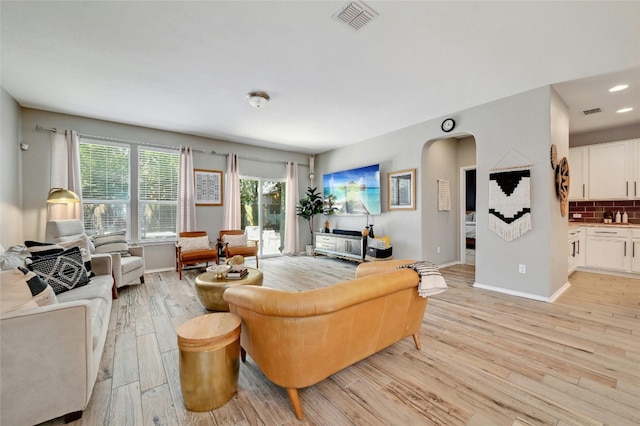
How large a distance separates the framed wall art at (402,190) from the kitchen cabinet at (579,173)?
3.06m

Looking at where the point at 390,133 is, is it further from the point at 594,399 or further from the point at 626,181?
the point at 594,399

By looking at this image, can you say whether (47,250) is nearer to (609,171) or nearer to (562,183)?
(562,183)

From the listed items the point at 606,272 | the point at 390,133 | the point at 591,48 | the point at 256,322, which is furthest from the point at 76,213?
the point at 606,272

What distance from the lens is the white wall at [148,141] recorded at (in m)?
3.91

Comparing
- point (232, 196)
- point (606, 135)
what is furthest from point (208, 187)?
point (606, 135)

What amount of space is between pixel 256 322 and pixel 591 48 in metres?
3.82

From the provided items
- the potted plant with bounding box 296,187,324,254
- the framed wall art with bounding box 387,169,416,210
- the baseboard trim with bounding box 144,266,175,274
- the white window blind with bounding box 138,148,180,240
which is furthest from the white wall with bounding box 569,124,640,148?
the baseboard trim with bounding box 144,266,175,274

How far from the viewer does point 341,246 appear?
226 inches

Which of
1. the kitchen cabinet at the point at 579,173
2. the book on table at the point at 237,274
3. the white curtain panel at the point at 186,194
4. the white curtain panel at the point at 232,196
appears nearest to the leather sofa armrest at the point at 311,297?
the book on table at the point at 237,274

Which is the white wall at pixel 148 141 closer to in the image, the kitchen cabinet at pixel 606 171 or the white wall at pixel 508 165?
the white wall at pixel 508 165

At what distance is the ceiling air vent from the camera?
193 cm

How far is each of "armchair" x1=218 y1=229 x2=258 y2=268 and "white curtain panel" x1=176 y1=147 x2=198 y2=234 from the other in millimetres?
669

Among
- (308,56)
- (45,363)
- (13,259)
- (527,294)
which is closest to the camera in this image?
(45,363)

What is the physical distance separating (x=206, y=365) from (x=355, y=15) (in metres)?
2.65
